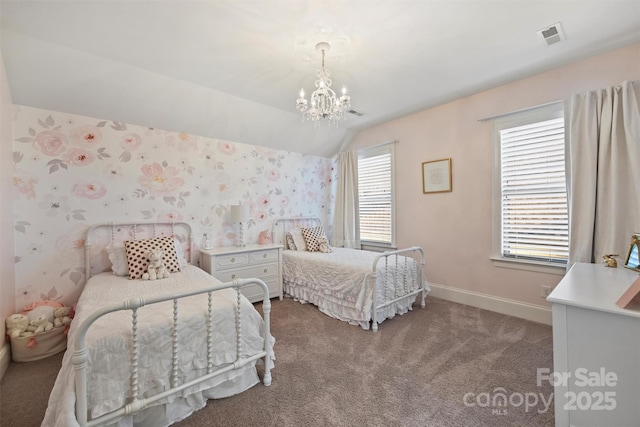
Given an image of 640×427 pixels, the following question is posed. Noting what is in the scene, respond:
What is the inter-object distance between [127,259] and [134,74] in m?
1.82

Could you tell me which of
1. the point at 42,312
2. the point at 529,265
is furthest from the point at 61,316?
the point at 529,265

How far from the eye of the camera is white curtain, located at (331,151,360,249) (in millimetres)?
4582

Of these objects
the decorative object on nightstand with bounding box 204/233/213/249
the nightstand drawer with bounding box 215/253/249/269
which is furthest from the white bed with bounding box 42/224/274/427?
the decorative object on nightstand with bounding box 204/233/213/249

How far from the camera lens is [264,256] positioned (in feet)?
11.6

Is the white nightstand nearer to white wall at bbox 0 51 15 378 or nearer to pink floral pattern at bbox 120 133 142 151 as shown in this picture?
pink floral pattern at bbox 120 133 142 151

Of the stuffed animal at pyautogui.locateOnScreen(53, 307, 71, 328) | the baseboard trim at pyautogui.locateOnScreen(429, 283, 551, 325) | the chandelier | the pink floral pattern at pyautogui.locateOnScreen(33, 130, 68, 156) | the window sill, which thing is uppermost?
the chandelier

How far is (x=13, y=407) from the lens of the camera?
5.40 feet

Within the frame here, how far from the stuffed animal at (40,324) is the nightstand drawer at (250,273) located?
144cm

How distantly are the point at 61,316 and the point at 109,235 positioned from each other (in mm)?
842

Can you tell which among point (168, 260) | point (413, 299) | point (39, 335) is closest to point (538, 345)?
point (413, 299)

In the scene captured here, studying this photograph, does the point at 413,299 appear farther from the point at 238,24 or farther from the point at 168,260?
the point at 238,24

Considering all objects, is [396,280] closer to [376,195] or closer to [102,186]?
[376,195]

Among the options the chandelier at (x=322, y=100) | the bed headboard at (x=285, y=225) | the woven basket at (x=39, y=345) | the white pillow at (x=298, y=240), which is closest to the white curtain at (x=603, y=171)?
the chandelier at (x=322, y=100)

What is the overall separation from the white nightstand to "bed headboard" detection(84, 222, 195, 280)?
0.51 metres
